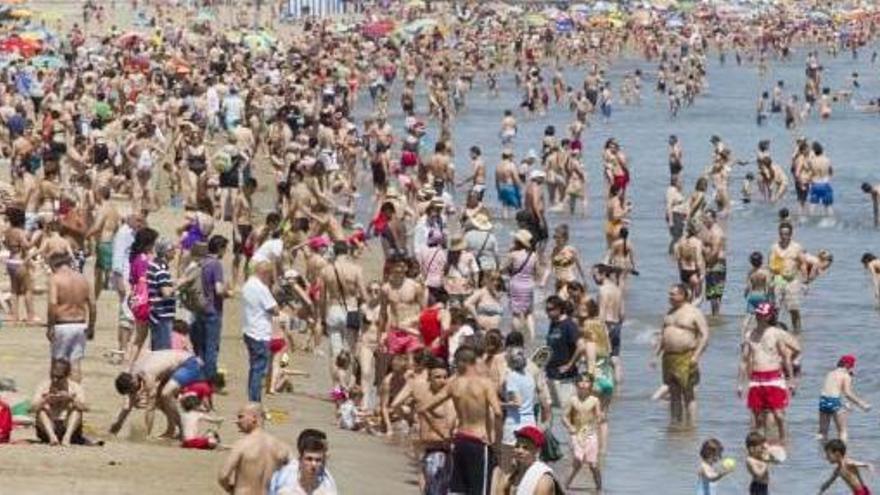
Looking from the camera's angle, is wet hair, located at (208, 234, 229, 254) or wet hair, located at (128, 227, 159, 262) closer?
wet hair, located at (208, 234, 229, 254)

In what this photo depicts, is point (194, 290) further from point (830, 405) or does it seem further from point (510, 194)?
point (510, 194)

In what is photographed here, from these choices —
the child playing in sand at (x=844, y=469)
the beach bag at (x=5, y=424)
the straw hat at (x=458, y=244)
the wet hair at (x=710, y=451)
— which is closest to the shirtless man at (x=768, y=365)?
the child playing in sand at (x=844, y=469)

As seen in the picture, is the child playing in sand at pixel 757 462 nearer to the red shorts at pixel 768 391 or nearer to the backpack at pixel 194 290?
the red shorts at pixel 768 391

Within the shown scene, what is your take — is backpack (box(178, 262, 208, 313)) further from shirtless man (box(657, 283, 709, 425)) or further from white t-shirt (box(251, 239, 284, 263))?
shirtless man (box(657, 283, 709, 425))

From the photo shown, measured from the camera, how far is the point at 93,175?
2627cm

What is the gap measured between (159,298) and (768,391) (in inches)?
189

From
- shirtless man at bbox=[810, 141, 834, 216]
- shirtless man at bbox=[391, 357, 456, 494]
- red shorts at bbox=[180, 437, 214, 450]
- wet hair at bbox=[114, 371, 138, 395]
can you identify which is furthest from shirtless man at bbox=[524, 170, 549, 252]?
shirtless man at bbox=[391, 357, 456, 494]

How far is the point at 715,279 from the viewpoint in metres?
26.1

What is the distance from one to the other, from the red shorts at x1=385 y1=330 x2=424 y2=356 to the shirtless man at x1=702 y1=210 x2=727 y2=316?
798cm

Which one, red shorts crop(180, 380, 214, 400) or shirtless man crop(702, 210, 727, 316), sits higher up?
red shorts crop(180, 380, 214, 400)

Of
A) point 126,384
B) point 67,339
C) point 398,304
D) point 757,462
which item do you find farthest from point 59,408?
point 757,462

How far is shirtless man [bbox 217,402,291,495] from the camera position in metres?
12.8

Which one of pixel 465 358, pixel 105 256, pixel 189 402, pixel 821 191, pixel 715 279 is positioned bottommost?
pixel 821 191

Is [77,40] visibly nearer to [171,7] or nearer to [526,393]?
[171,7]
